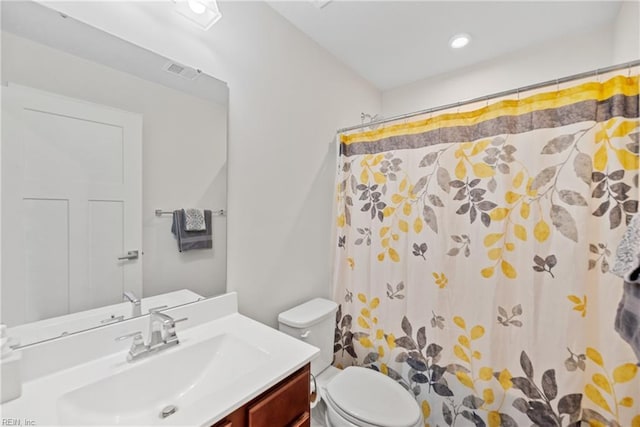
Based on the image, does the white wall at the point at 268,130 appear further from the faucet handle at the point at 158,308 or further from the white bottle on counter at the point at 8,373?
the white bottle on counter at the point at 8,373

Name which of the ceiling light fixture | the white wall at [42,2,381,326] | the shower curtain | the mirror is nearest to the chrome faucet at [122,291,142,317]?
the mirror

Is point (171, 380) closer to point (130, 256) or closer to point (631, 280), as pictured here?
point (130, 256)

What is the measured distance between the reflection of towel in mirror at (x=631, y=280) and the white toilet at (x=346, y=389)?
84cm

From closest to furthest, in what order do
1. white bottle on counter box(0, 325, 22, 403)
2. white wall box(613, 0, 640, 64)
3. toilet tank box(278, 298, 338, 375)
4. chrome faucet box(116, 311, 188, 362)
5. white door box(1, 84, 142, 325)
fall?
white bottle on counter box(0, 325, 22, 403) → white door box(1, 84, 142, 325) → chrome faucet box(116, 311, 188, 362) → white wall box(613, 0, 640, 64) → toilet tank box(278, 298, 338, 375)

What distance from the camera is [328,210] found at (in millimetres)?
1891

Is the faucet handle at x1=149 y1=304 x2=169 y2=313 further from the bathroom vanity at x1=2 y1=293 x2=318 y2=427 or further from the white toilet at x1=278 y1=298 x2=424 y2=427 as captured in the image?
the white toilet at x1=278 y1=298 x2=424 y2=427

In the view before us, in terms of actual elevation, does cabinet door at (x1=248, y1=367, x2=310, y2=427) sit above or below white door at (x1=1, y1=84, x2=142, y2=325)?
below

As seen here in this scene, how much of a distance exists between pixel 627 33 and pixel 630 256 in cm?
140

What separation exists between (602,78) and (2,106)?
85.3 inches

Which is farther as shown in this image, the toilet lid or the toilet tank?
the toilet tank

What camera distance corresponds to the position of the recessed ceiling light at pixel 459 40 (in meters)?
1.71

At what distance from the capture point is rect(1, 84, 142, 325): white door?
758mm

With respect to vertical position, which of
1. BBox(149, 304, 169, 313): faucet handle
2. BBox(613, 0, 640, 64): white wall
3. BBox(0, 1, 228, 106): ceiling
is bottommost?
BBox(149, 304, 169, 313): faucet handle

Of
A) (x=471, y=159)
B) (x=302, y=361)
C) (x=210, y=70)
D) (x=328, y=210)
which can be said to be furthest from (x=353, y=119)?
(x=302, y=361)
